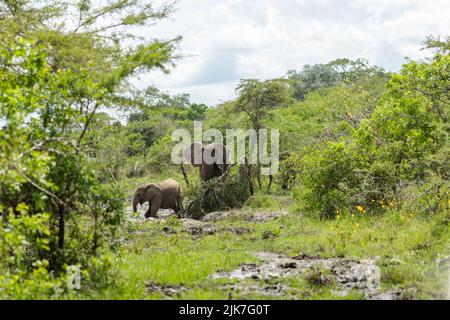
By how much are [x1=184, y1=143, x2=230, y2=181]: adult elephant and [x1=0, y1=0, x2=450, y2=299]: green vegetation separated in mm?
1040

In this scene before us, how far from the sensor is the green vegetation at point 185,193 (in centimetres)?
860

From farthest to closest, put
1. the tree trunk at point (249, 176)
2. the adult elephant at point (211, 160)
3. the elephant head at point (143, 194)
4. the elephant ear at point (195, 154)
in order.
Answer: the elephant ear at point (195, 154) < the adult elephant at point (211, 160) < the tree trunk at point (249, 176) < the elephant head at point (143, 194)

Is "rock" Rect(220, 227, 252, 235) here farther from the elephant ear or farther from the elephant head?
the elephant ear

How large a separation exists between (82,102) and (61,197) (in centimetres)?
136

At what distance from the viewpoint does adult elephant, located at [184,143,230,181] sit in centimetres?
2317

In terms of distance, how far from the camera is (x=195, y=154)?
23844 mm

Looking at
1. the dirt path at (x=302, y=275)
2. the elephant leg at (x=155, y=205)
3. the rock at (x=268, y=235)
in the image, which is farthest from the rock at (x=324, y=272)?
the elephant leg at (x=155, y=205)

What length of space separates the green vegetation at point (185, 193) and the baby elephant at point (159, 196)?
2.20 feet

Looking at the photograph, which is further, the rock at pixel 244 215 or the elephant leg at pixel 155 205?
the elephant leg at pixel 155 205

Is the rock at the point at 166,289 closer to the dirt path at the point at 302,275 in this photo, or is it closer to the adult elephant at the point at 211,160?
the dirt path at the point at 302,275
